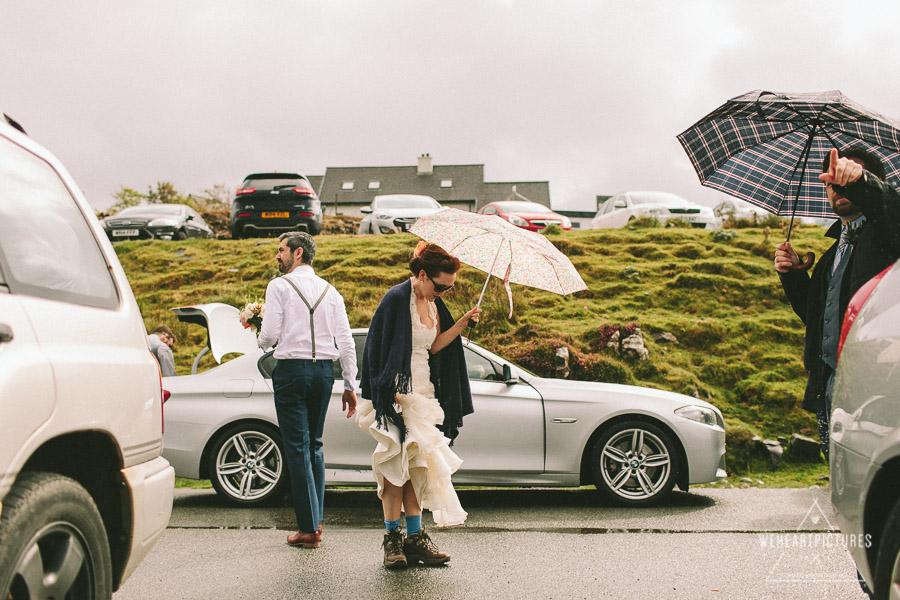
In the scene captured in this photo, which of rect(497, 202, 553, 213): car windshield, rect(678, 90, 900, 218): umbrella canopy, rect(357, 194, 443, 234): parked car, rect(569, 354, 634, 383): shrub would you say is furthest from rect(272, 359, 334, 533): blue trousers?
rect(497, 202, 553, 213): car windshield

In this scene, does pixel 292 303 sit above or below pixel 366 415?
above

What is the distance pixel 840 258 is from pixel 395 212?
17532 millimetres

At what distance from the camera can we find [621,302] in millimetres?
13836

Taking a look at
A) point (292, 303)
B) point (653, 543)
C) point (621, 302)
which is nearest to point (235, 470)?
point (292, 303)

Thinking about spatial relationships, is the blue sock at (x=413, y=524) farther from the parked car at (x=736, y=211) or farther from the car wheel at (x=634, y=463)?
the parked car at (x=736, y=211)

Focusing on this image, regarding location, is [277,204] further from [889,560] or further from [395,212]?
[889,560]

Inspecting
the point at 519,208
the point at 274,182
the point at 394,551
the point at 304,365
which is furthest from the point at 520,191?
the point at 394,551

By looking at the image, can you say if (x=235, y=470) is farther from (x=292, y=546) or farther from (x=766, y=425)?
(x=766, y=425)

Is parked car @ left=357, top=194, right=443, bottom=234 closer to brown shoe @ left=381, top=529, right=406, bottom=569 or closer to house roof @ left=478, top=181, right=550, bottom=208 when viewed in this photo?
brown shoe @ left=381, top=529, right=406, bottom=569

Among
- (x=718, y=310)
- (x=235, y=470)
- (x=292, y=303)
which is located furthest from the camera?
(x=718, y=310)

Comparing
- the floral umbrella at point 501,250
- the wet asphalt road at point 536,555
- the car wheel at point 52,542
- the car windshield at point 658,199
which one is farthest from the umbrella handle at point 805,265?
the car windshield at point 658,199

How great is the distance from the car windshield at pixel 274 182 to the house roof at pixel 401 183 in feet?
128

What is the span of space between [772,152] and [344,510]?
4574 mm

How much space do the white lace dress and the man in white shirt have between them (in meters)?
0.58
